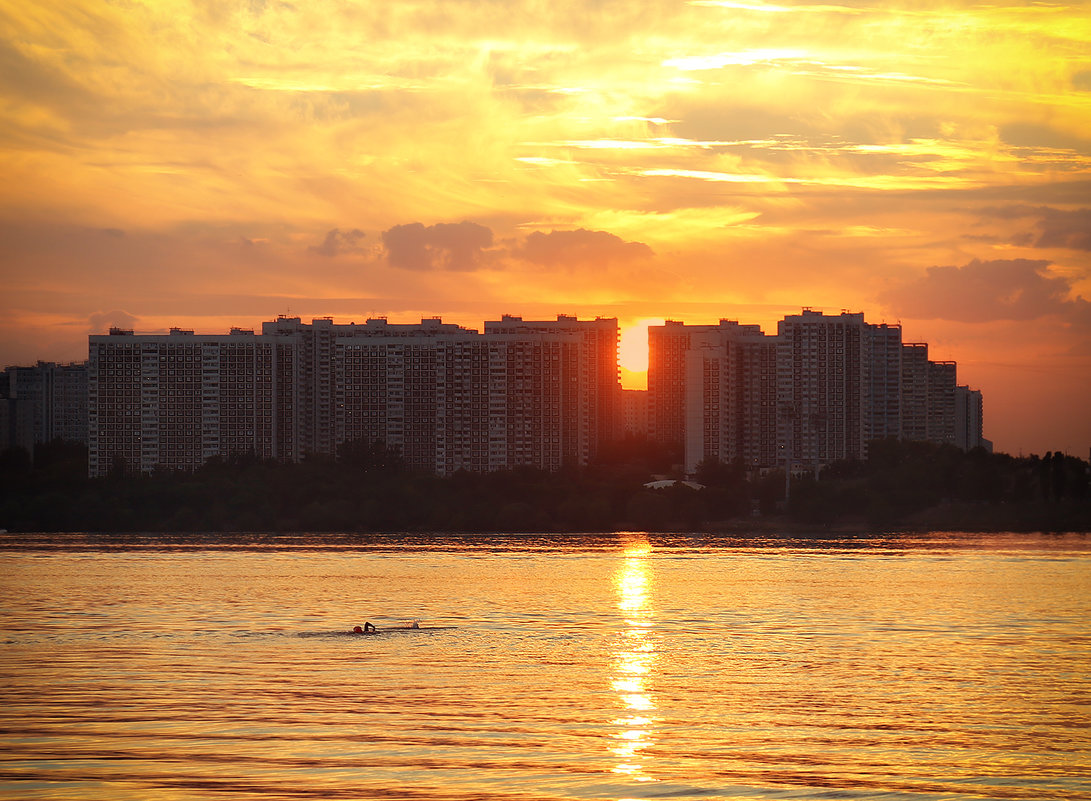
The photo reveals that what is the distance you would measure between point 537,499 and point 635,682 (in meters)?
85.1

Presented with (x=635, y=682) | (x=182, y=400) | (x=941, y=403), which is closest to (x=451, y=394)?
(x=182, y=400)

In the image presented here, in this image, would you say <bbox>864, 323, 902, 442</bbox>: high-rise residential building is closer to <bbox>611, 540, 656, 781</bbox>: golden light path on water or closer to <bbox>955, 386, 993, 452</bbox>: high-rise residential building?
<bbox>955, 386, 993, 452</bbox>: high-rise residential building

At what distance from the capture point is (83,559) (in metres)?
82.6

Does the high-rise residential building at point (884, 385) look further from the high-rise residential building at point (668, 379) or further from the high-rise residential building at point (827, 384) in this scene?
the high-rise residential building at point (668, 379)

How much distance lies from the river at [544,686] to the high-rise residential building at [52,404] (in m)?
97.4

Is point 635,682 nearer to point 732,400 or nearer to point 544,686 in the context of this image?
point 544,686

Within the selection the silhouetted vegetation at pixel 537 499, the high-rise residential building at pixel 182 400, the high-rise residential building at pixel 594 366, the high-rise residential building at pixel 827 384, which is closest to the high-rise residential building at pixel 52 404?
the high-rise residential building at pixel 182 400

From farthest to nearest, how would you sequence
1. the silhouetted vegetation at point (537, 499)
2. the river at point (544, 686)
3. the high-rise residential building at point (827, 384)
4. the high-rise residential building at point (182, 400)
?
1. the high-rise residential building at point (827, 384)
2. the high-rise residential building at point (182, 400)
3. the silhouetted vegetation at point (537, 499)
4. the river at point (544, 686)

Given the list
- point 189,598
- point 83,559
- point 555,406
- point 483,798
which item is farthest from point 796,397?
point 483,798

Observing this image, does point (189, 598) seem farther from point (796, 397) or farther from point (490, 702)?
point (796, 397)

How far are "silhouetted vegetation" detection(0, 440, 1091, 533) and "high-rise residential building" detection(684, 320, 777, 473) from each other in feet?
51.4

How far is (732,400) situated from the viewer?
147 metres

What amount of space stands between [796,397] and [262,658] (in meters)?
111

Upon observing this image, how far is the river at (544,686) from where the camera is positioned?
2392cm
